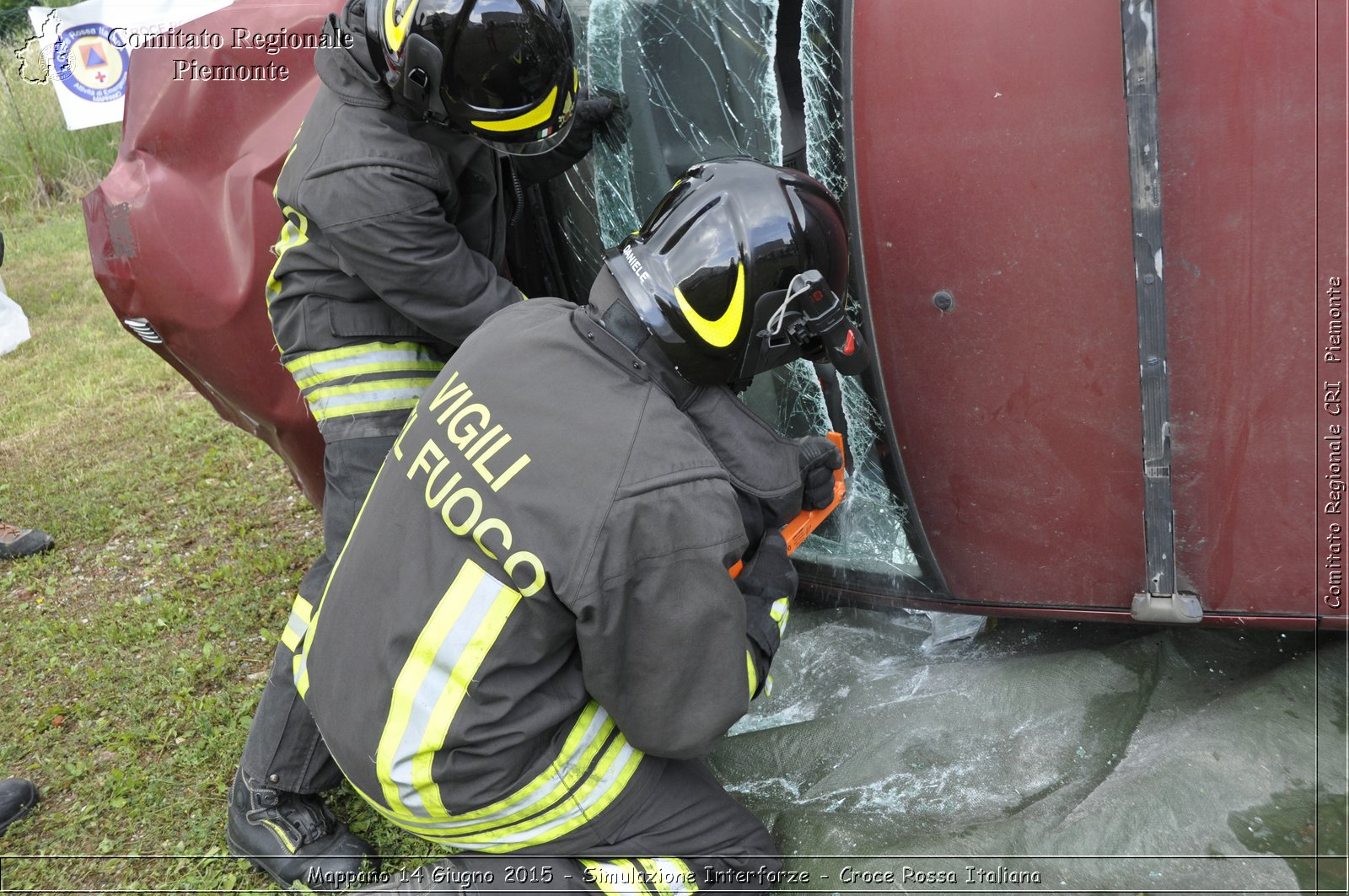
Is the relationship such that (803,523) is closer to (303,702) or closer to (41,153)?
(303,702)

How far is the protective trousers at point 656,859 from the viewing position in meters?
1.95

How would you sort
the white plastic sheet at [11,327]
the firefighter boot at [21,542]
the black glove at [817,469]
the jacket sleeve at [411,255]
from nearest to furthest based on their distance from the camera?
the black glove at [817,469] → the jacket sleeve at [411,255] → the firefighter boot at [21,542] → the white plastic sheet at [11,327]

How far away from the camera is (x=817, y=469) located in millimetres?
2055

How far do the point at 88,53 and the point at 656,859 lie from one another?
942 cm

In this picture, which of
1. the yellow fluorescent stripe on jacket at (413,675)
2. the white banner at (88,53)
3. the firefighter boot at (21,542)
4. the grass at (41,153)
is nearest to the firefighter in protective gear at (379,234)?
the yellow fluorescent stripe on jacket at (413,675)

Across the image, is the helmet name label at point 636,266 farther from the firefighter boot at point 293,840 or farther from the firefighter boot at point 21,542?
the firefighter boot at point 21,542

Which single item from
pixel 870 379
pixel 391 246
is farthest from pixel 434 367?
pixel 870 379

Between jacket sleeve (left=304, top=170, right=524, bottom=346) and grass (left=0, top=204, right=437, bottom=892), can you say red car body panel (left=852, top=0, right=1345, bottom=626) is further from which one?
grass (left=0, top=204, right=437, bottom=892)

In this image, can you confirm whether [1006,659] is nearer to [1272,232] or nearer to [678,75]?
[1272,232]

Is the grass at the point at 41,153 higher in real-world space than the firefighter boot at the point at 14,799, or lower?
higher

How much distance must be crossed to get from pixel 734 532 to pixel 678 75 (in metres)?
1.29

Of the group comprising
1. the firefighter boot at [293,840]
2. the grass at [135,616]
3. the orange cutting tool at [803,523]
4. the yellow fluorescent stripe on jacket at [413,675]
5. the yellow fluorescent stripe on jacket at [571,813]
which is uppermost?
the yellow fluorescent stripe on jacket at [413,675]

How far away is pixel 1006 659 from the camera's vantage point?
8.41 feet

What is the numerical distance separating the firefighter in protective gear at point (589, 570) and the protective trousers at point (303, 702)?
1.77 ft
